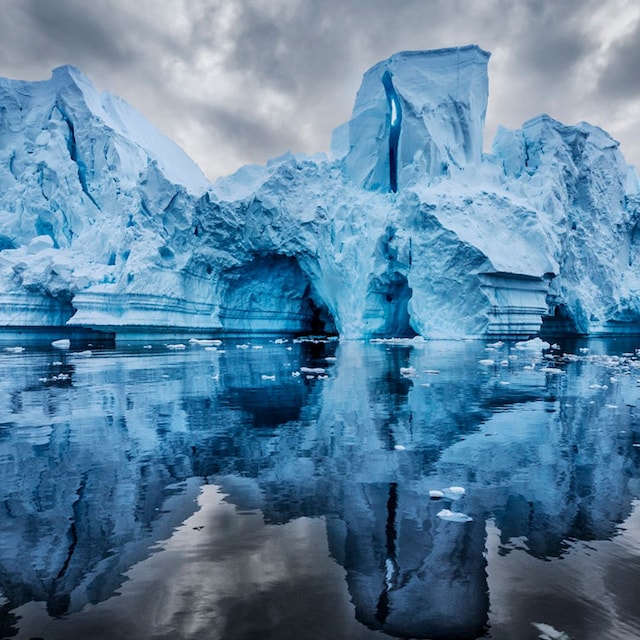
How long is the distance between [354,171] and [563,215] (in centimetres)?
878

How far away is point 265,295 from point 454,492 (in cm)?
2181

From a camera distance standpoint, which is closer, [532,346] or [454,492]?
[454,492]

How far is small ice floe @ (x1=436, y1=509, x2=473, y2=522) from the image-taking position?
2.19 m

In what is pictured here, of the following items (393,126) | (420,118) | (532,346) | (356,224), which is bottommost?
(532,346)

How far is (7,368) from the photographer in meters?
9.20

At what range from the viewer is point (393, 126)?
2094 cm

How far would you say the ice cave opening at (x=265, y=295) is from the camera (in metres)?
22.1

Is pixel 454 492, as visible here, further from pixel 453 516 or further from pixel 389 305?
pixel 389 305

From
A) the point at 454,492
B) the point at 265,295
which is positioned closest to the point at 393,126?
the point at 265,295

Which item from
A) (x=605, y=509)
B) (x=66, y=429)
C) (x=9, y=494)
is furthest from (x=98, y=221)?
(x=605, y=509)

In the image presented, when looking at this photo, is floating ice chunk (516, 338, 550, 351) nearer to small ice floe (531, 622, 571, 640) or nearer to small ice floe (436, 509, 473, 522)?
small ice floe (436, 509, 473, 522)

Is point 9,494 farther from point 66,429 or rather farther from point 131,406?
point 131,406

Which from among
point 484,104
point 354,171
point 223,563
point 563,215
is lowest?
point 223,563

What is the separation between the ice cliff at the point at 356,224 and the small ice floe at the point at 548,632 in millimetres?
16383
